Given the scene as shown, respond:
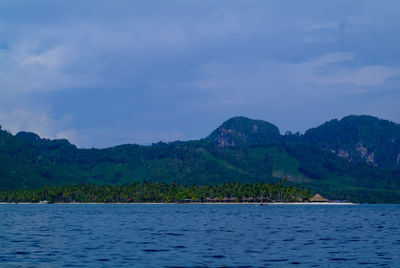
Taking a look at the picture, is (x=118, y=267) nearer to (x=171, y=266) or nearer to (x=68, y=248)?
(x=171, y=266)

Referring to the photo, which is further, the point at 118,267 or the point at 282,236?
the point at 282,236

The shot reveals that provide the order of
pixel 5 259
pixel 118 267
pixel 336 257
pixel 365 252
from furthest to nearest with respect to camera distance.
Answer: pixel 365 252 → pixel 336 257 → pixel 5 259 → pixel 118 267

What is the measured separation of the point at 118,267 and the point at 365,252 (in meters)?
32.9

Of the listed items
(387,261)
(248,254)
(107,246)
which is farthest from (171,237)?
(387,261)

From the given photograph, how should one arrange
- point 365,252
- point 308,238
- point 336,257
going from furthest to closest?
point 308,238 < point 365,252 < point 336,257

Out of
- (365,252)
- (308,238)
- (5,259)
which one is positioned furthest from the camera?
(308,238)

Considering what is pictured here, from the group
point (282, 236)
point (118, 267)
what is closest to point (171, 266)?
point (118, 267)

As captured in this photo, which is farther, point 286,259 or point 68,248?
point 68,248

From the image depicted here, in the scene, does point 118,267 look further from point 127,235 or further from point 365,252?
point 127,235

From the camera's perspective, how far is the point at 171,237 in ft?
301

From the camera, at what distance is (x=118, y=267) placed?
56.6 m

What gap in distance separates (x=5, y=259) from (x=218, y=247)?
Result: 27158 millimetres

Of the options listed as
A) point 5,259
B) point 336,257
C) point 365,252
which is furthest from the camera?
point 365,252

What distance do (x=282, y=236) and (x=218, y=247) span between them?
22.5m
